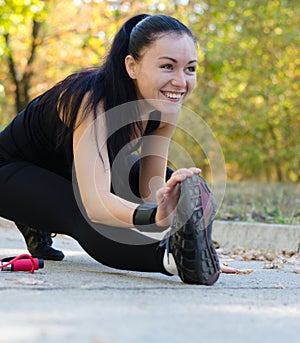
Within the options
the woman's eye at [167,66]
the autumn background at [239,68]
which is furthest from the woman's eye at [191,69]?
the autumn background at [239,68]

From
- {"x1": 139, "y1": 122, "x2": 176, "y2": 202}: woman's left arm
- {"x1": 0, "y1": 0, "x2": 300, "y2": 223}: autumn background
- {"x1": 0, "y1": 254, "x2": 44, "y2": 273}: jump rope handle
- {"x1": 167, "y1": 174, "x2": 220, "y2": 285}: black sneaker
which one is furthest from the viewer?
{"x1": 0, "y1": 0, "x2": 300, "y2": 223}: autumn background

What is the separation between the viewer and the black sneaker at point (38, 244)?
12.9 ft

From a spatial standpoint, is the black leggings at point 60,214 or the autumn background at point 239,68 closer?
the black leggings at point 60,214

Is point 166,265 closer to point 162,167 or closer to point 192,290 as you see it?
point 192,290

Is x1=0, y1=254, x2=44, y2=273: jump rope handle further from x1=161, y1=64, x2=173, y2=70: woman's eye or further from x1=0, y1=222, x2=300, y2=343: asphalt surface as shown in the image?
x1=161, y1=64, x2=173, y2=70: woman's eye

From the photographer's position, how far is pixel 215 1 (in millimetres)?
13367

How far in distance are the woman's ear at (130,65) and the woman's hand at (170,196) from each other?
68 centimetres

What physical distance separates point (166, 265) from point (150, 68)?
0.88m

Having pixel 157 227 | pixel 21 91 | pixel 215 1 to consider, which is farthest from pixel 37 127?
pixel 21 91

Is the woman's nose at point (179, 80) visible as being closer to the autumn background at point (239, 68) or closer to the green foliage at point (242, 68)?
the autumn background at point (239, 68)

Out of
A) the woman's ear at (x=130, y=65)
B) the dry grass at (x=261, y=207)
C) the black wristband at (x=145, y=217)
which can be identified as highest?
the woman's ear at (x=130, y=65)

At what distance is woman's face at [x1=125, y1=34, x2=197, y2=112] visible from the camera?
3.30m

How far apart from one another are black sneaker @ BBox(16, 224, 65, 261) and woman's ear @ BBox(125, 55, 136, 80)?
105 cm

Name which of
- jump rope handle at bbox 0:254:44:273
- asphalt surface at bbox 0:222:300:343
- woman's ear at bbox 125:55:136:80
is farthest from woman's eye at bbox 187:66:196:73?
jump rope handle at bbox 0:254:44:273
